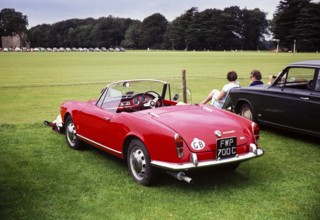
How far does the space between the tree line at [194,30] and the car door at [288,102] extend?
90.6 m

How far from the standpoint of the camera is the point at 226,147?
15.6ft

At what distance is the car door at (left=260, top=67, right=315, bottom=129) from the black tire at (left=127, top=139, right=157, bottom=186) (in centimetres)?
337

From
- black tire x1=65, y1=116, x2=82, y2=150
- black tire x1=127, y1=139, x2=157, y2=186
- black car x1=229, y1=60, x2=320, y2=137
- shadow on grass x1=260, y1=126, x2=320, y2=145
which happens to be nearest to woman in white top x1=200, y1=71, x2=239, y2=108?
black car x1=229, y1=60, x2=320, y2=137

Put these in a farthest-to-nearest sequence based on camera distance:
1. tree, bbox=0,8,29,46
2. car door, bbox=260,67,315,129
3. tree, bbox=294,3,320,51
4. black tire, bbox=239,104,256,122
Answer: tree, bbox=294,3,320,51 → tree, bbox=0,8,29,46 → black tire, bbox=239,104,256,122 → car door, bbox=260,67,315,129

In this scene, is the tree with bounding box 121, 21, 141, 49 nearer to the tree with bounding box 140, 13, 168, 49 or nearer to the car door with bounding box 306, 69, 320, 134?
the tree with bounding box 140, 13, 168, 49

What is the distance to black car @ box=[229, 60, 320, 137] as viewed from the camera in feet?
22.3

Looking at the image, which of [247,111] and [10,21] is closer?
[247,111]

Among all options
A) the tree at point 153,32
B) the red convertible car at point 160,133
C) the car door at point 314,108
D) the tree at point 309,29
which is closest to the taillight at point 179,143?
the red convertible car at point 160,133

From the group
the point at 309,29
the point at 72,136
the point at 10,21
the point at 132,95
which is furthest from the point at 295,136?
the point at 10,21

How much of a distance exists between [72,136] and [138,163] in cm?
221

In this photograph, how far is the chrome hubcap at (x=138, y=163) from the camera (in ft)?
16.3

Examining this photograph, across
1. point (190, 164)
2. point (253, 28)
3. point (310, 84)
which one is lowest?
point (190, 164)

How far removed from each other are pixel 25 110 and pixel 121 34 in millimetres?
154520

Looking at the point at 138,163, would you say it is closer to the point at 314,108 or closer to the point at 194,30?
the point at 314,108
